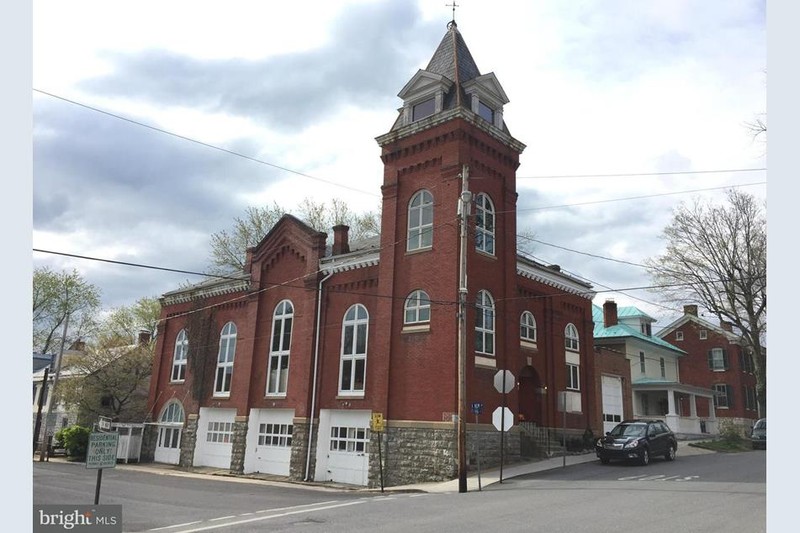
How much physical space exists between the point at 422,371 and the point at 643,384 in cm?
2358

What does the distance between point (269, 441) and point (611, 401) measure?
16.7 metres

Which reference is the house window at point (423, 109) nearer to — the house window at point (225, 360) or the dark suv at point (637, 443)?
the dark suv at point (637, 443)

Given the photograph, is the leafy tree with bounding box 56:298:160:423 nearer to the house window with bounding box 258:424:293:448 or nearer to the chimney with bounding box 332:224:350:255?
the house window with bounding box 258:424:293:448

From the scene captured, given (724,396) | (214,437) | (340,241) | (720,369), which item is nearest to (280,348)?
(340,241)

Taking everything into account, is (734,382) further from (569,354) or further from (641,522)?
A: (641,522)

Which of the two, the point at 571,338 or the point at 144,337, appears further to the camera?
the point at 144,337

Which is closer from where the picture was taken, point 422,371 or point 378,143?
A: point 422,371

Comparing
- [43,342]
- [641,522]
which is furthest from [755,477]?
[43,342]

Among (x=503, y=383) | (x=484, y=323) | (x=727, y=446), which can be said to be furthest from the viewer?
(x=727, y=446)

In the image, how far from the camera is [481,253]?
2298cm

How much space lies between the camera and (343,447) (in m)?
24.5

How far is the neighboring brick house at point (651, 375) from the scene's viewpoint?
128 feet

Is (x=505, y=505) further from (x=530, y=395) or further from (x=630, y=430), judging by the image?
(x=530, y=395)

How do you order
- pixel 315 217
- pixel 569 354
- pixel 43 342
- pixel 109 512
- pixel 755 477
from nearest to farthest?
pixel 109 512
pixel 755 477
pixel 569 354
pixel 315 217
pixel 43 342
